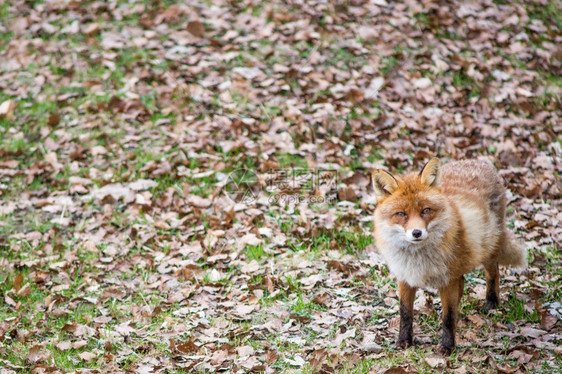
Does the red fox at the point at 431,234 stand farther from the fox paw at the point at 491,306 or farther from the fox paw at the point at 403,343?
the fox paw at the point at 491,306

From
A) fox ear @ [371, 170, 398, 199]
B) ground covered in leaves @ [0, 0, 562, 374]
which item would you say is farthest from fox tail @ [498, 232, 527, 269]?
fox ear @ [371, 170, 398, 199]

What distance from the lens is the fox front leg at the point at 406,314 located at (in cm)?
470

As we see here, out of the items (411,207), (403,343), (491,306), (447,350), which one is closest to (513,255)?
(491,306)

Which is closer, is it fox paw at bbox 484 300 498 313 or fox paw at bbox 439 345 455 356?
fox paw at bbox 439 345 455 356

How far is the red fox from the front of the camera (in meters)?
4.38

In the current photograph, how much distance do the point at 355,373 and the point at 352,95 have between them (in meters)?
5.35

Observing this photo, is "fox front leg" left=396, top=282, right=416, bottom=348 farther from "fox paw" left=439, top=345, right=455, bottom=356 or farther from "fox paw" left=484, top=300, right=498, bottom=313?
"fox paw" left=484, top=300, right=498, bottom=313

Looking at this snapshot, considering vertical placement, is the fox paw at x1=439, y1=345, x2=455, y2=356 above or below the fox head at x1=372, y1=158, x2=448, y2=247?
below

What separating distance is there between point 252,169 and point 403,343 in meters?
3.72

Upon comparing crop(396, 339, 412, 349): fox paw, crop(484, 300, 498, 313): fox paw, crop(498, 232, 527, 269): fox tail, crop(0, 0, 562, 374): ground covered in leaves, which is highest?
crop(498, 232, 527, 269): fox tail

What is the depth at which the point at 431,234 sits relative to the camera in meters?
4.44

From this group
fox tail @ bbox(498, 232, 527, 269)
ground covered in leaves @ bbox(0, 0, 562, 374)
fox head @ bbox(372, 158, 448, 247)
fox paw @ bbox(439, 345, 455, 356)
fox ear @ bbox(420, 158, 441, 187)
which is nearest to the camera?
fox head @ bbox(372, 158, 448, 247)

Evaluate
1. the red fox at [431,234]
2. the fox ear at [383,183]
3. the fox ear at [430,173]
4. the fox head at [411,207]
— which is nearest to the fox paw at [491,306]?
the red fox at [431,234]

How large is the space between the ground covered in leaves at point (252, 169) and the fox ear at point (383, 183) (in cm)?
131
